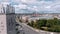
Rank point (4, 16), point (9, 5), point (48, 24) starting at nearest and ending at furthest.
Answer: point (4, 16), point (9, 5), point (48, 24)

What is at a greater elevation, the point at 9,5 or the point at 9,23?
the point at 9,5

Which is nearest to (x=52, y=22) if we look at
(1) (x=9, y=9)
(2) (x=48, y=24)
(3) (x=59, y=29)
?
(2) (x=48, y=24)

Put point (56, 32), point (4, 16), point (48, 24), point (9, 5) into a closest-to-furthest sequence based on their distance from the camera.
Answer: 1. point (4, 16)
2. point (9, 5)
3. point (56, 32)
4. point (48, 24)

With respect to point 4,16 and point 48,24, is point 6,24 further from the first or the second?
point 48,24

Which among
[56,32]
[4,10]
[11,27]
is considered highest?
[4,10]

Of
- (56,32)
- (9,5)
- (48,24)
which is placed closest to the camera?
(9,5)

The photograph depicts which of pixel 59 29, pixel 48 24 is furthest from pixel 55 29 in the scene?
pixel 48 24

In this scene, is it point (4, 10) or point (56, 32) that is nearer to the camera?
point (4, 10)

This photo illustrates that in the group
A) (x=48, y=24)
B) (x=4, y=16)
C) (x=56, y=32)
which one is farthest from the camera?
(x=48, y=24)

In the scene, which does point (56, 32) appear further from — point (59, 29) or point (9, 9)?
point (9, 9)
